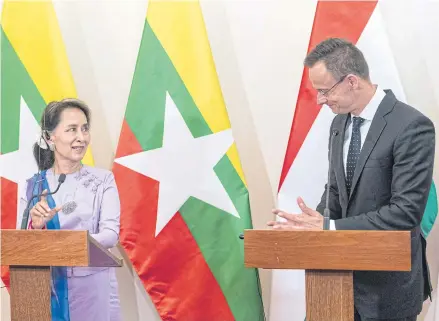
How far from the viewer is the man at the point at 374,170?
2.25 m

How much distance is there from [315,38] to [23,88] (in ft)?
4.98

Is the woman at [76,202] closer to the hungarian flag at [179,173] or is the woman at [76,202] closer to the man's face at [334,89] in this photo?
the hungarian flag at [179,173]

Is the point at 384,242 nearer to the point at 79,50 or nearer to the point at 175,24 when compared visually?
the point at 175,24

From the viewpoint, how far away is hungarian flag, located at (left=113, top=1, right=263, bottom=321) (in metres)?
3.41

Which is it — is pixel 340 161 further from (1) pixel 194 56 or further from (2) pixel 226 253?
(1) pixel 194 56

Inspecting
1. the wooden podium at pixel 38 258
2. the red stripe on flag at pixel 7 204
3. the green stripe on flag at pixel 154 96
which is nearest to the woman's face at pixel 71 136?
the green stripe on flag at pixel 154 96

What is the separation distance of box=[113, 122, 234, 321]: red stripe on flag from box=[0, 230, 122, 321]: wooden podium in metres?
1.12

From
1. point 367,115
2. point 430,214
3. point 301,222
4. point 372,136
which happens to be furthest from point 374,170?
point 430,214

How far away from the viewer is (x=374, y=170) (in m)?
2.35

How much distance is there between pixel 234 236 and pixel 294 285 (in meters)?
0.38

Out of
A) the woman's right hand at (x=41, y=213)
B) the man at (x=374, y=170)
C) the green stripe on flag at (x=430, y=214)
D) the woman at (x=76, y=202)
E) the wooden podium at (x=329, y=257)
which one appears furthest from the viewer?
the green stripe on flag at (x=430, y=214)

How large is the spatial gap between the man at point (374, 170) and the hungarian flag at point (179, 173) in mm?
920

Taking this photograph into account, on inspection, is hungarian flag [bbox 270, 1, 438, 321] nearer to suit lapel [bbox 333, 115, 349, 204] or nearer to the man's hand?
suit lapel [bbox 333, 115, 349, 204]

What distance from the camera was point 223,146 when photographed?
3.41 meters
